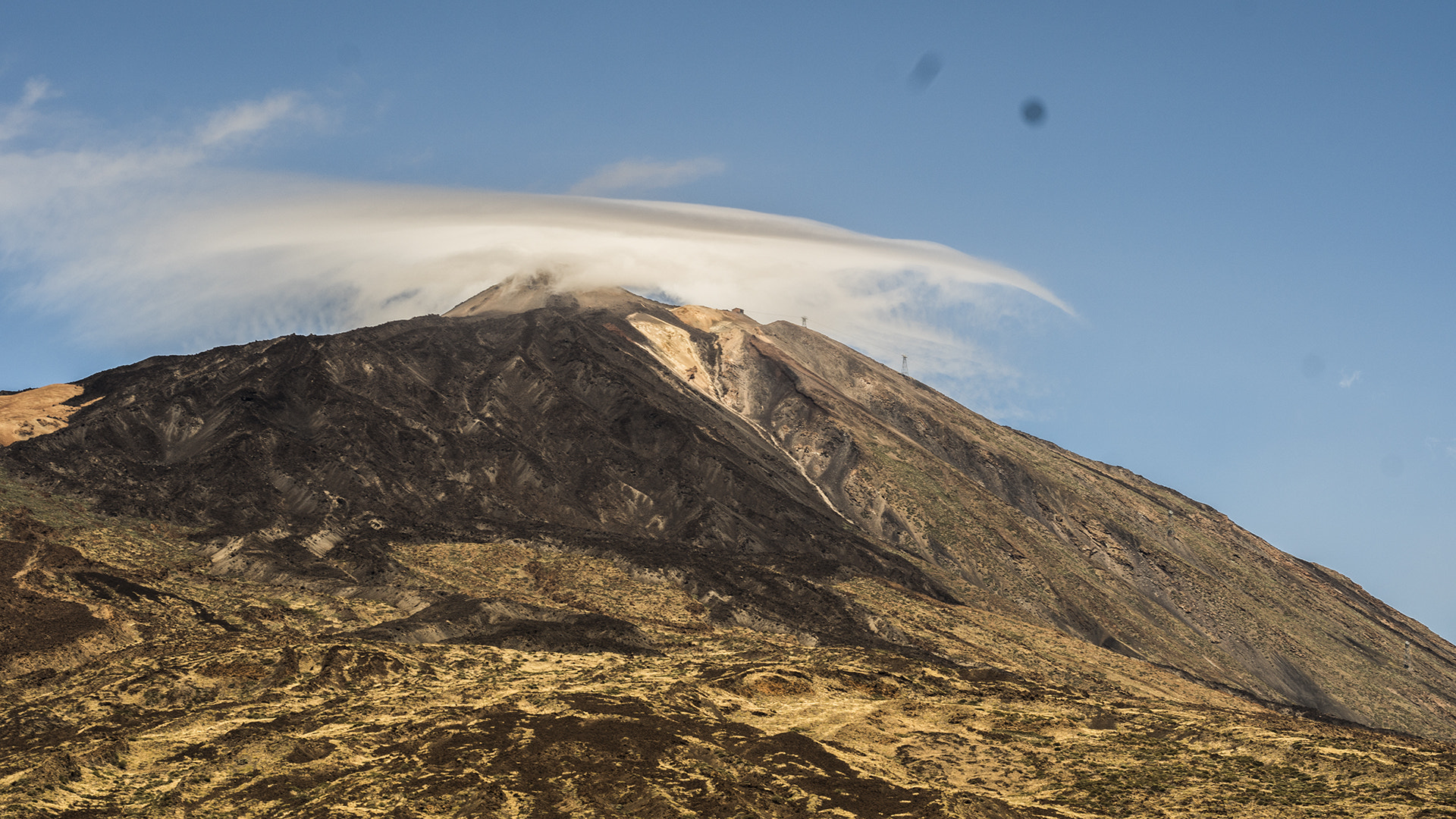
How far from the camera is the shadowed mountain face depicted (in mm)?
75125

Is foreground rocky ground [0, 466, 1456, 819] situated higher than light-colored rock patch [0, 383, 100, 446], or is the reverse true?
light-colored rock patch [0, 383, 100, 446]

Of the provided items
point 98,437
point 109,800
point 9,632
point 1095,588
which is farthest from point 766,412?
point 109,800

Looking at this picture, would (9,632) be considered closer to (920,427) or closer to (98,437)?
(98,437)

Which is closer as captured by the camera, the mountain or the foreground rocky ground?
the foreground rocky ground

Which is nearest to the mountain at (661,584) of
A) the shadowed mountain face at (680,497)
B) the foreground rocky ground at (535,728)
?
the foreground rocky ground at (535,728)

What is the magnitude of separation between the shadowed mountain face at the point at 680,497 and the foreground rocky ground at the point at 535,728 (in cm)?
635

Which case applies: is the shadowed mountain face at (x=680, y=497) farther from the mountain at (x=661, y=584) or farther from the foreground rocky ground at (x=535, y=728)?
the foreground rocky ground at (x=535, y=728)

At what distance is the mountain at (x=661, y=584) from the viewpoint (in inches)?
1378

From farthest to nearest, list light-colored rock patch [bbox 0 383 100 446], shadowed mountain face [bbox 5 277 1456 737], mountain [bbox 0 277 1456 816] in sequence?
1. light-colored rock patch [bbox 0 383 100 446]
2. shadowed mountain face [bbox 5 277 1456 737]
3. mountain [bbox 0 277 1456 816]

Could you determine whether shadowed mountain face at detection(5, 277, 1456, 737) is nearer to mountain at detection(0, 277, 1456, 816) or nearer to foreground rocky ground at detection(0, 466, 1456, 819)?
mountain at detection(0, 277, 1456, 816)

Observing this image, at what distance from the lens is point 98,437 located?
88125 mm

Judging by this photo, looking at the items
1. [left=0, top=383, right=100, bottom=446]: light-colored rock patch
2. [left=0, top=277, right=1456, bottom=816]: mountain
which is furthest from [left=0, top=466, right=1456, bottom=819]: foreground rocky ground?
[left=0, top=383, right=100, bottom=446]: light-colored rock patch

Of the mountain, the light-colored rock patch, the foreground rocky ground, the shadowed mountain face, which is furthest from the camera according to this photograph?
the light-colored rock patch

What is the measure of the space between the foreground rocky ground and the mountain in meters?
0.22
